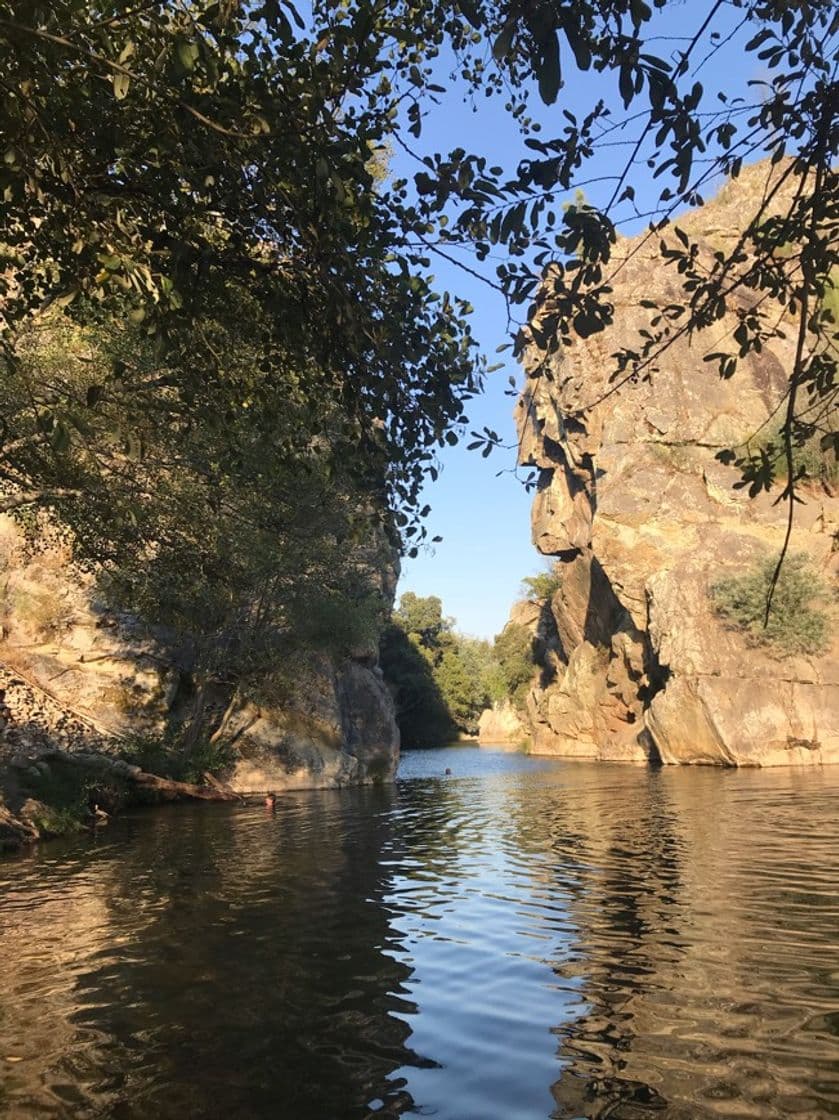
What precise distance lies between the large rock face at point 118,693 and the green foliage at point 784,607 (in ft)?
69.6

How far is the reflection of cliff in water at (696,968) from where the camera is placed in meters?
5.36

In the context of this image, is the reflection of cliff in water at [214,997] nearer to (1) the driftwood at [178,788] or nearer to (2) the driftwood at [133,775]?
(2) the driftwood at [133,775]

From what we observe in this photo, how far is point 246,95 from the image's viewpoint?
5.09m

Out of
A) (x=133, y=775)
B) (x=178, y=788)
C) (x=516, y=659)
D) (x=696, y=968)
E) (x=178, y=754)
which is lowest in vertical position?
(x=696, y=968)

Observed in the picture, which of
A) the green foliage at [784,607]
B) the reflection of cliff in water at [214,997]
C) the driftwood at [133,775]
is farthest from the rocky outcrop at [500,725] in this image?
the reflection of cliff in water at [214,997]

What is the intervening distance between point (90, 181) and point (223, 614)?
91.9ft

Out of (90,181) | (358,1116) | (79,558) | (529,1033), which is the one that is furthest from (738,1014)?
(79,558)

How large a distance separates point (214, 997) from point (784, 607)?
40119 mm

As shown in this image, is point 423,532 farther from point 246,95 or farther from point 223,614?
point 223,614

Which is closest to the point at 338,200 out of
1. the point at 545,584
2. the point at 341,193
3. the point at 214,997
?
the point at 341,193

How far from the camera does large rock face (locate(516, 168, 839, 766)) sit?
41531 millimetres

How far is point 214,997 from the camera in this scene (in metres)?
7.57

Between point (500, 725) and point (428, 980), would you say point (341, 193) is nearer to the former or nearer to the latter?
point (428, 980)

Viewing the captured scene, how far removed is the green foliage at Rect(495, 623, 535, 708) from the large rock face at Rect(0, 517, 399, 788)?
5325cm
